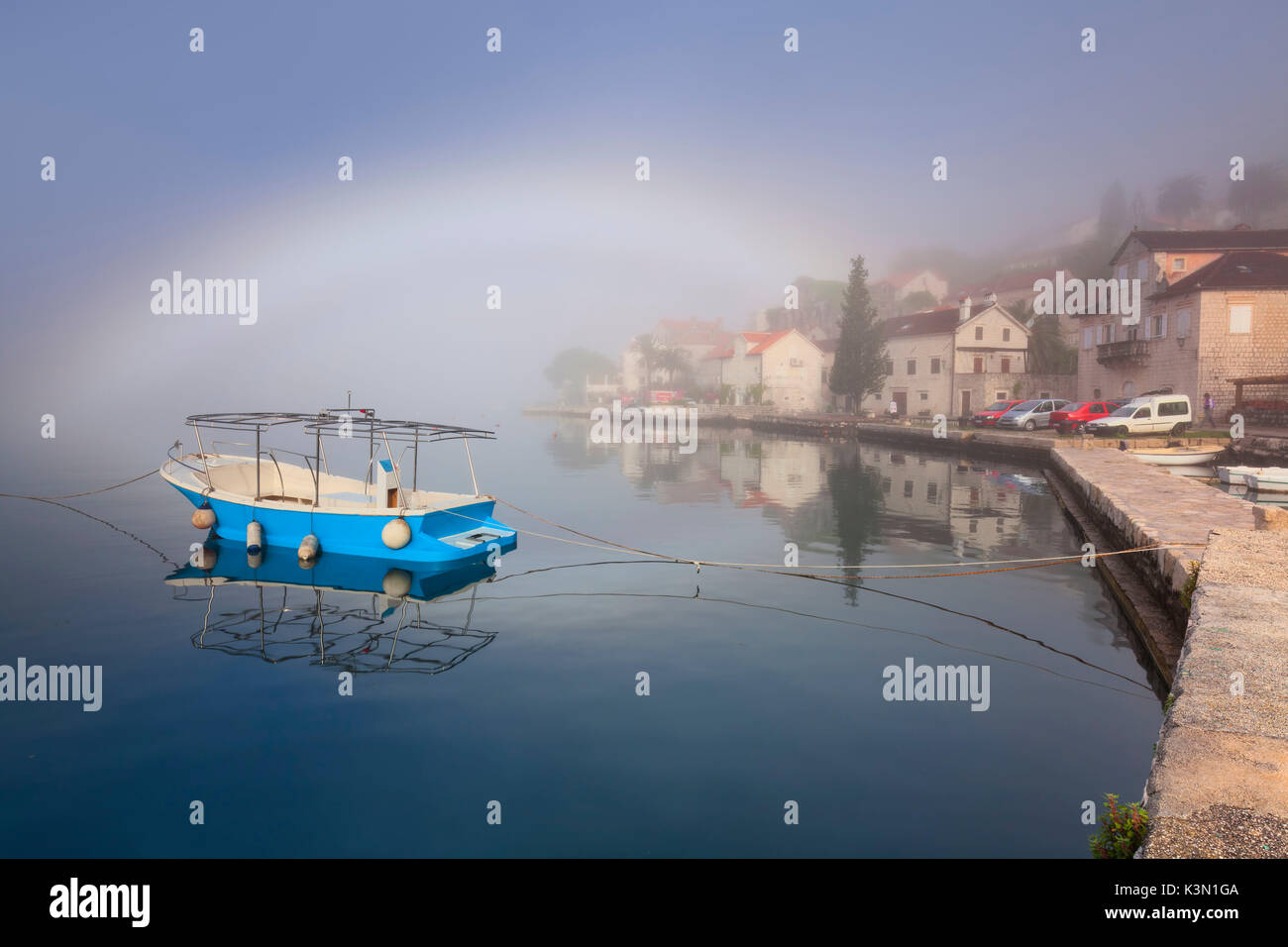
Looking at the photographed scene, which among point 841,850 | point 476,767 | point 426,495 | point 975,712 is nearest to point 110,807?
point 476,767

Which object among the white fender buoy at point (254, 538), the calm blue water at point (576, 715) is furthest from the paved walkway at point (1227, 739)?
the white fender buoy at point (254, 538)

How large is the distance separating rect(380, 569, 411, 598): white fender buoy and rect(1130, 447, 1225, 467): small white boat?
2983 cm

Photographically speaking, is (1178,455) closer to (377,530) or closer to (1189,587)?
(1189,587)

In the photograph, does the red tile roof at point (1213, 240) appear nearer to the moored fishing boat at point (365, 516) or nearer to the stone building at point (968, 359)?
the stone building at point (968, 359)

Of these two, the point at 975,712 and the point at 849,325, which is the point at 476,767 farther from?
the point at 849,325

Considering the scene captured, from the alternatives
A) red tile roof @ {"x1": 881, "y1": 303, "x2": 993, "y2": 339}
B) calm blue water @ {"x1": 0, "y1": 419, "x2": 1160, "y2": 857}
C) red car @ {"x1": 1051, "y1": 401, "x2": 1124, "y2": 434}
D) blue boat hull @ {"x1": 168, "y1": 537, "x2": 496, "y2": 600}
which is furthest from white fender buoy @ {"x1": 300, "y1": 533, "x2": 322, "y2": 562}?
red tile roof @ {"x1": 881, "y1": 303, "x2": 993, "y2": 339}

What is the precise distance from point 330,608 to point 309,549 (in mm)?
3680

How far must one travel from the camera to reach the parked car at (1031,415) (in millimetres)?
47656

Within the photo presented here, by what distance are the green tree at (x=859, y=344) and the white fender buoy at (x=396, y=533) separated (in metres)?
57.7

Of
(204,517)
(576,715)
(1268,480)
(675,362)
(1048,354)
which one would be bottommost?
(576,715)

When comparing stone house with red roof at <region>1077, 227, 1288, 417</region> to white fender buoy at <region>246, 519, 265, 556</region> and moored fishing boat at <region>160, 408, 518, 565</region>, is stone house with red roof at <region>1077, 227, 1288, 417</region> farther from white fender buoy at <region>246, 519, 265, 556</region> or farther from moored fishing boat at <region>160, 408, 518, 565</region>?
white fender buoy at <region>246, 519, 265, 556</region>

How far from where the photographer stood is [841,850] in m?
7.43

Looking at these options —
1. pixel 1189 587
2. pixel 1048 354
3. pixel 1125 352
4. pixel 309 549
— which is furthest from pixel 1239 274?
pixel 309 549

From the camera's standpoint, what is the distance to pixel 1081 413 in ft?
147
